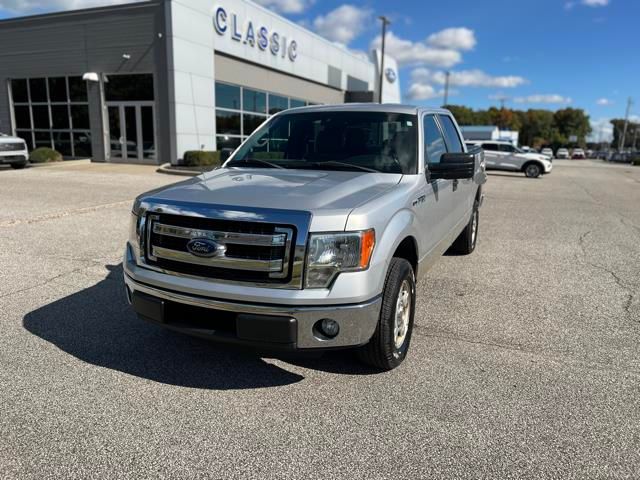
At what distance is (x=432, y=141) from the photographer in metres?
4.60

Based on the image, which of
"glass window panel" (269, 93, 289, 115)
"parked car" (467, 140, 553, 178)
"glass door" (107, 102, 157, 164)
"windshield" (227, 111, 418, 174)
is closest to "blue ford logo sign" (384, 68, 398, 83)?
"glass window panel" (269, 93, 289, 115)

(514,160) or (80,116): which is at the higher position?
(80,116)

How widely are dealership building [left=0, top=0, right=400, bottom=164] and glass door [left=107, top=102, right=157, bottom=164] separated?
0.15 ft

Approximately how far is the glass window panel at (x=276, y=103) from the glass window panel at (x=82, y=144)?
9724 mm

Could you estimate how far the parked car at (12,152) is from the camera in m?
18.3

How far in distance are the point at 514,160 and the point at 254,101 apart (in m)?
14.0

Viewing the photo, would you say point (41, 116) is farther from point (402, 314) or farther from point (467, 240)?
point (402, 314)

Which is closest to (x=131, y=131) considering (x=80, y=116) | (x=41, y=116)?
(x=80, y=116)

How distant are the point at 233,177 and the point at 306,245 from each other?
1.24 meters

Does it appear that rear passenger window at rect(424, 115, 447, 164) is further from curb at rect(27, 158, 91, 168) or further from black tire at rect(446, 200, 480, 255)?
curb at rect(27, 158, 91, 168)

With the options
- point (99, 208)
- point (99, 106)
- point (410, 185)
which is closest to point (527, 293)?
point (410, 185)

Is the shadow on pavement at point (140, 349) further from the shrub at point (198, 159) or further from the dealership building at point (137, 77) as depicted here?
the dealership building at point (137, 77)

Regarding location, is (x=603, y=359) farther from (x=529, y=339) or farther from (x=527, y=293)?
(x=527, y=293)

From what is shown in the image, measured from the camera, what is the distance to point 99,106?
22.3m
